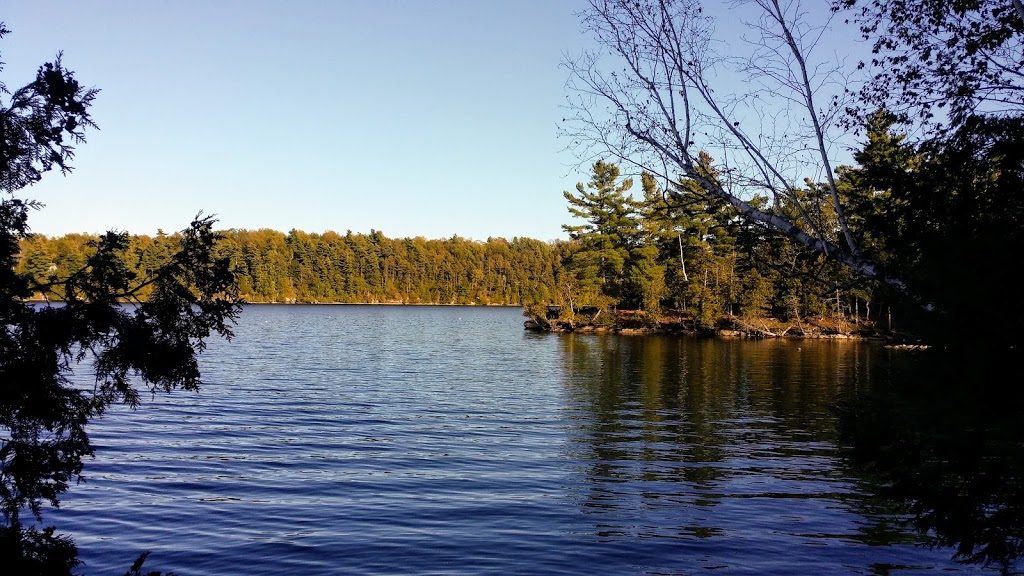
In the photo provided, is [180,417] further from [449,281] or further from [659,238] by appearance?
[449,281]

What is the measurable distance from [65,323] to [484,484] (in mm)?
8766

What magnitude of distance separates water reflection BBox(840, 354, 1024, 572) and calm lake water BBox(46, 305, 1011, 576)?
500 millimetres

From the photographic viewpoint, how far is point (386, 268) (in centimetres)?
16612

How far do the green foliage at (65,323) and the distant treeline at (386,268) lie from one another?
145 metres

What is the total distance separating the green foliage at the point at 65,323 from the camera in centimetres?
554

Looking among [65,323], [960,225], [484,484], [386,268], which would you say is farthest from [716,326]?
[386,268]

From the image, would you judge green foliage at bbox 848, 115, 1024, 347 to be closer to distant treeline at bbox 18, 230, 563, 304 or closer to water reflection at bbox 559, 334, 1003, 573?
water reflection at bbox 559, 334, 1003, 573

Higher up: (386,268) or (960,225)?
(386,268)

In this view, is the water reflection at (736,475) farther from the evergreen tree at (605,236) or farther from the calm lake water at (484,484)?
the evergreen tree at (605,236)

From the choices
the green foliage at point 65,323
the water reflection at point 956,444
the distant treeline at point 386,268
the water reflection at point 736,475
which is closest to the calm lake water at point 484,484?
the water reflection at point 736,475

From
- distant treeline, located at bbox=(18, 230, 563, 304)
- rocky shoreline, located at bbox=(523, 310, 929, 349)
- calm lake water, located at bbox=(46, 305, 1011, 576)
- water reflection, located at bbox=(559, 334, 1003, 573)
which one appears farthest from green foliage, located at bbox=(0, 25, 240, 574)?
distant treeline, located at bbox=(18, 230, 563, 304)

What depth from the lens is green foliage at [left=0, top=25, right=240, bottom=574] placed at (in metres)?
5.54

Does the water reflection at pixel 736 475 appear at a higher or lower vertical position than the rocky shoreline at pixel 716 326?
lower

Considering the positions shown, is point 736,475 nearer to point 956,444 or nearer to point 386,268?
point 956,444
